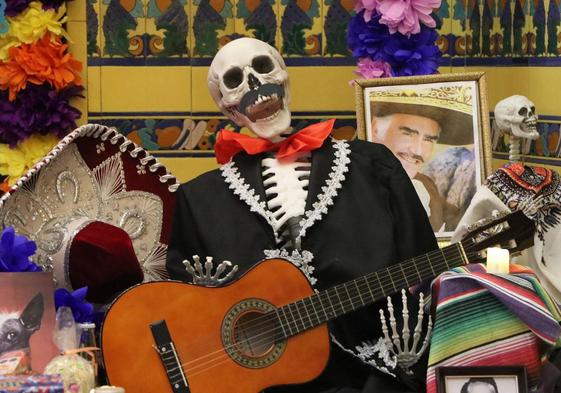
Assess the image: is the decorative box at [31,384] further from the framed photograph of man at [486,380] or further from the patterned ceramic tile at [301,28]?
the patterned ceramic tile at [301,28]

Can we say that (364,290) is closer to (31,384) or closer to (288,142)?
(288,142)

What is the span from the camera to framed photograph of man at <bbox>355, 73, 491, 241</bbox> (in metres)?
4.73

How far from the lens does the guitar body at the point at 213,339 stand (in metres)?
3.41

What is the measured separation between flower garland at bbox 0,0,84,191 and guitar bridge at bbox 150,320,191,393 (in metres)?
2.24

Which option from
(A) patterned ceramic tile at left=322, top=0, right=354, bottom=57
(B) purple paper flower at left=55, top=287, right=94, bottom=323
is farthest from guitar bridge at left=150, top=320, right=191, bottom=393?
(A) patterned ceramic tile at left=322, top=0, right=354, bottom=57

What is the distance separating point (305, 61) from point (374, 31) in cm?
104

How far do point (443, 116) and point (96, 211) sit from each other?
4.64ft

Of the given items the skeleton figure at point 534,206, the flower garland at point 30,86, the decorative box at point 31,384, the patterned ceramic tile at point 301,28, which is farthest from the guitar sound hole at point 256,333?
the patterned ceramic tile at point 301,28

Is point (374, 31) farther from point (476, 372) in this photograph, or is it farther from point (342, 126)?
point (476, 372)

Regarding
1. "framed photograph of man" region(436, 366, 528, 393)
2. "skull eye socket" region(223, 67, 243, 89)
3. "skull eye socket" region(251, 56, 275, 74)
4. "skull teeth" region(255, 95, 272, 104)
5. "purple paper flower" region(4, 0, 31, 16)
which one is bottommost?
"framed photograph of man" region(436, 366, 528, 393)

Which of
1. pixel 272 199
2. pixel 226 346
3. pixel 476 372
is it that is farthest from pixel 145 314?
pixel 476 372

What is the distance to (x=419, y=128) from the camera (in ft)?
15.8

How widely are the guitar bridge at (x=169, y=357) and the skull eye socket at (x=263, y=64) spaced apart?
0.90m

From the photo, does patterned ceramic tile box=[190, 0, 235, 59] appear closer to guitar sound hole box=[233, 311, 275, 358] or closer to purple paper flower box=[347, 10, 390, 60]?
purple paper flower box=[347, 10, 390, 60]
